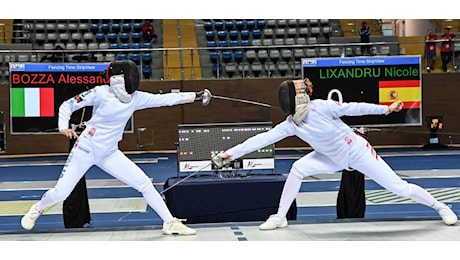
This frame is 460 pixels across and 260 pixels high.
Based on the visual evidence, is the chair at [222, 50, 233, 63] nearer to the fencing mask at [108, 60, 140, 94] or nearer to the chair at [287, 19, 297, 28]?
the chair at [287, 19, 297, 28]

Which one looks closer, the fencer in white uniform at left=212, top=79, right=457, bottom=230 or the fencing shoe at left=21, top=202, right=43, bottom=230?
the fencer in white uniform at left=212, top=79, right=457, bottom=230

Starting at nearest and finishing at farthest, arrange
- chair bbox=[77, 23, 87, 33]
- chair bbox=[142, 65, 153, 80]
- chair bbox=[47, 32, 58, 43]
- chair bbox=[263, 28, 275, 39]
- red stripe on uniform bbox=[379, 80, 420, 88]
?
→ 1. red stripe on uniform bbox=[379, 80, 420, 88]
2. chair bbox=[142, 65, 153, 80]
3. chair bbox=[47, 32, 58, 43]
4. chair bbox=[263, 28, 275, 39]
5. chair bbox=[77, 23, 87, 33]

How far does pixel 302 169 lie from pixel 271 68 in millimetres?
8495

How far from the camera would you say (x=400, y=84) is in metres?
8.70

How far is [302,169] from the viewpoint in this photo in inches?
179

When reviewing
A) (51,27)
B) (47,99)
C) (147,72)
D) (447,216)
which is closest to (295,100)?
(447,216)

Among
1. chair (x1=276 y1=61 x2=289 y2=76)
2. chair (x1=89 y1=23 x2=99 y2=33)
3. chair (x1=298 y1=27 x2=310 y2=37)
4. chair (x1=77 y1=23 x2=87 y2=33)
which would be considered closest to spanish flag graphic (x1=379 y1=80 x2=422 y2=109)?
chair (x1=276 y1=61 x2=289 y2=76)

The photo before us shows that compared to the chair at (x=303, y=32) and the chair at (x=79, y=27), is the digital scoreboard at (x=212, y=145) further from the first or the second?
the chair at (x=79, y=27)

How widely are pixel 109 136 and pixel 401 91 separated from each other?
5.59m

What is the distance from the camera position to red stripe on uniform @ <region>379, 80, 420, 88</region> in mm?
8688

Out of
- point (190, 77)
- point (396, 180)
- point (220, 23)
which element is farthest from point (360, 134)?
point (220, 23)

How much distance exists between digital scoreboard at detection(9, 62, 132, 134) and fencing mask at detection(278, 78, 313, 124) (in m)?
5.67

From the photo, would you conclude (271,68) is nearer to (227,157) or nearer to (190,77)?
(190,77)

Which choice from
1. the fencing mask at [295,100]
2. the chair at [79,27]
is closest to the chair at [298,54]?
the chair at [79,27]
